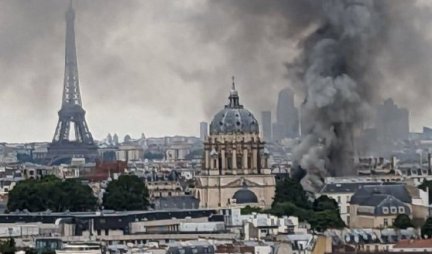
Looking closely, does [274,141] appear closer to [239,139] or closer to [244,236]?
[239,139]

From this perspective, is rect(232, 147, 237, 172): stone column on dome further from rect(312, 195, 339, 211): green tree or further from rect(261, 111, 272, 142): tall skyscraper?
rect(261, 111, 272, 142): tall skyscraper

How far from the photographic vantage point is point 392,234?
62.2 metres

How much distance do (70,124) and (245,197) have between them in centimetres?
7343

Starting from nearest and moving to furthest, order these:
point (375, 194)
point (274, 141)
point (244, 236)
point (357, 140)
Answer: point (244, 236) → point (375, 194) → point (357, 140) → point (274, 141)

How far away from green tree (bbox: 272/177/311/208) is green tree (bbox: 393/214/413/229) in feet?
30.7

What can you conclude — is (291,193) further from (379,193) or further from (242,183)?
(379,193)

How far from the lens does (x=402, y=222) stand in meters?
68.4

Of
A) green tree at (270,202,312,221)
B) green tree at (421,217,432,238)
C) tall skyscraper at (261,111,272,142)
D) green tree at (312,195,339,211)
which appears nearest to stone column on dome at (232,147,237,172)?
green tree at (312,195,339,211)

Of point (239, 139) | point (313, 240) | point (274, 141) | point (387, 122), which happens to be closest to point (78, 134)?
point (274, 141)

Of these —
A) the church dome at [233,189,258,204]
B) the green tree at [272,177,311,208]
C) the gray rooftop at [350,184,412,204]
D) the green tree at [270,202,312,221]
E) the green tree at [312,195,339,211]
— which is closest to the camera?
the green tree at [270,202,312,221]

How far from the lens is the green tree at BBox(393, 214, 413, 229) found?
2648 inches

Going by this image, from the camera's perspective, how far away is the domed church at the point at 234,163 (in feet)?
285

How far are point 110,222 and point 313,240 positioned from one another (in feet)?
41.9

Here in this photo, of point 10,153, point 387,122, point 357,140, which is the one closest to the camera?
point 357,140
